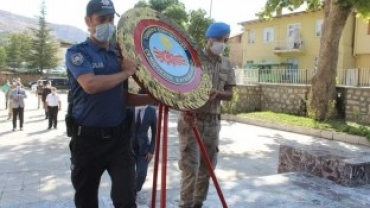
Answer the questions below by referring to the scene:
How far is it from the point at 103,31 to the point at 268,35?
34.0 m

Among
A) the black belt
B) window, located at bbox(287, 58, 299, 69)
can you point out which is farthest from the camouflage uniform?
window, located at bbox(287, 58, 299, 69)

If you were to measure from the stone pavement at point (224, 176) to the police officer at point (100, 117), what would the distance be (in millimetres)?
1604

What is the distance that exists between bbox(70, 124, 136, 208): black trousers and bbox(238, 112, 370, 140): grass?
10625mm

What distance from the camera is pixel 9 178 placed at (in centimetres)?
688

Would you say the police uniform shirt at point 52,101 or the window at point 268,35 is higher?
the window at point 268,35

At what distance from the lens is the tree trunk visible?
14.6 metres

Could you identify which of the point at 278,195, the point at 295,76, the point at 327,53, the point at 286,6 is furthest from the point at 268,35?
the point at 278,195

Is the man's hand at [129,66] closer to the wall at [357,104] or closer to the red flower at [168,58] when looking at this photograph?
the red flower at [168,58]

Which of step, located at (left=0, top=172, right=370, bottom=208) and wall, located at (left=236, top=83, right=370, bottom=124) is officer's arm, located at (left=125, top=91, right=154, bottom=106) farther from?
wall, located at (left=236, top=83, right=370, bottom=124)

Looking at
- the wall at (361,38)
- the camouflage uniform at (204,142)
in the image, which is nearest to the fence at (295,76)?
the wall at (361,38)

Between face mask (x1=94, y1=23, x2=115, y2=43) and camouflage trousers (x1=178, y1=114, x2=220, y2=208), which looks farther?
camouflage trousers (x1=178, y1=114, x2=220, y2=208)

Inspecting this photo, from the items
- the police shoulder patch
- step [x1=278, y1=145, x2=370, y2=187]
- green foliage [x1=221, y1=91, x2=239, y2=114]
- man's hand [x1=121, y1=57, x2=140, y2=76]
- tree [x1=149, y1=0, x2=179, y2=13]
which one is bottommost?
step [x1=278, y1=145, x2=370, y2=187]

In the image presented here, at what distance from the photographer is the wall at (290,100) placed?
50.0 feet

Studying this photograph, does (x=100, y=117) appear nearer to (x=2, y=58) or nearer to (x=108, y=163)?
(x=108, y=163)
